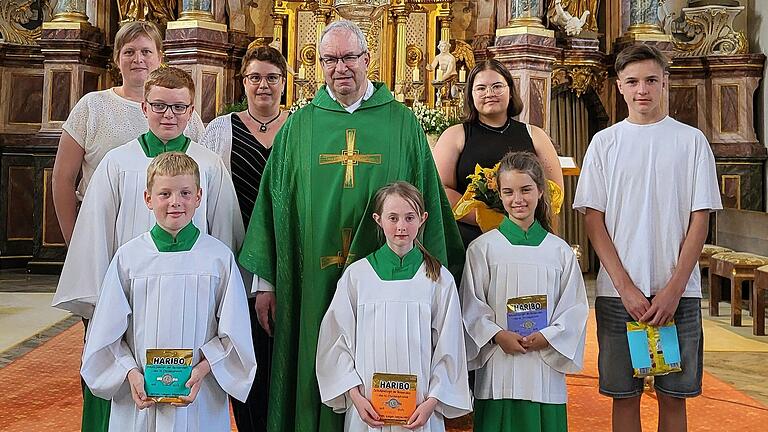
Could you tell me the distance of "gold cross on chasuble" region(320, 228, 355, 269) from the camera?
11.2 feet

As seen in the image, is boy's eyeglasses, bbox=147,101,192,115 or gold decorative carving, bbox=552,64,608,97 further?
gold decorative carving, bbox=552,64,608,97

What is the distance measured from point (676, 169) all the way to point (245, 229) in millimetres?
1836

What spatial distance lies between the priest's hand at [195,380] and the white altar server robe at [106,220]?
0.57 metres

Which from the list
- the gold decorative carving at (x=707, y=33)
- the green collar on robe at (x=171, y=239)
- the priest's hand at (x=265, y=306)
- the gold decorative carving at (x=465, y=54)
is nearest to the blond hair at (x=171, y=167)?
the green collar on robe at (x=171, y=239)

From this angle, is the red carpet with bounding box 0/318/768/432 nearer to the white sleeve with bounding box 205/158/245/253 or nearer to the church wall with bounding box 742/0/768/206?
the white sleeve with bounding box 205/158/245/253

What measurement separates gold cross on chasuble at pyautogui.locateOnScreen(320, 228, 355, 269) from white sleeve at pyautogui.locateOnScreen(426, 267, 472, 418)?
472mm

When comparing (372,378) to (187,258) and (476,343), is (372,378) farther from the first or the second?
(187,258)

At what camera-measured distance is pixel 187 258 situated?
3.00 meters

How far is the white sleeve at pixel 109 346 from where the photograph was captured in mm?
2896

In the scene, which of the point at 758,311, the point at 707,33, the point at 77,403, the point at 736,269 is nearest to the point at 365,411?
the point at 77,403

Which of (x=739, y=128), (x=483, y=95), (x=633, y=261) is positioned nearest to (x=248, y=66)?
(x=483, y=95)

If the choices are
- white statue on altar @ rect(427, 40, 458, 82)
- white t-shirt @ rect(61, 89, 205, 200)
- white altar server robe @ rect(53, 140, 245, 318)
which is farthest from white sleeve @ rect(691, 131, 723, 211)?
white statue on altar @ rect(427, 40, 458, 82)

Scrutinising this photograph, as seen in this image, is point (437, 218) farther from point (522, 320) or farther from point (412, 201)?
point (522, 320)

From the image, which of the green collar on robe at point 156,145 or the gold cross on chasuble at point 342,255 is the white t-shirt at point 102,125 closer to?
the green collar on robe at point 156,145
